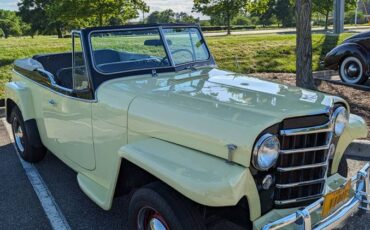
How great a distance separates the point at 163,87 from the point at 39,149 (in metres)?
2.27

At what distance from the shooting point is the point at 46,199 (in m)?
3.84

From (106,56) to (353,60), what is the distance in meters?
6.42

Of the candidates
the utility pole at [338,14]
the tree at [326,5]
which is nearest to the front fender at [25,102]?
the utility pole at [338,14]

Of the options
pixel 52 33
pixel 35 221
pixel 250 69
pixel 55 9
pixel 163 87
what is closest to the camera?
pixel 163 87

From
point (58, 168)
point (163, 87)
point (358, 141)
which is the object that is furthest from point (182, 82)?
point (358, 141)

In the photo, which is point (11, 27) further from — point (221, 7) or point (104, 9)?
point (104, 9)

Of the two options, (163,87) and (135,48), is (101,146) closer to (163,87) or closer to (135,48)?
(163,87)

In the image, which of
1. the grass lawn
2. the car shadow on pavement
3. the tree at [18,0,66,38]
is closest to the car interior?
the car shadow on pavement

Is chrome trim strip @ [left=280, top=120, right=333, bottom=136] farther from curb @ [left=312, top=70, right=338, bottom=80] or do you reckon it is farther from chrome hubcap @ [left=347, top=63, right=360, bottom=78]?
curb @ [left=312, top=70, right=338, bottom=80]

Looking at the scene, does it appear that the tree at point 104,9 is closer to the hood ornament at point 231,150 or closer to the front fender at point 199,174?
the front fender at point 199,174

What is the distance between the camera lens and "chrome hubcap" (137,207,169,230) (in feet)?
8.29

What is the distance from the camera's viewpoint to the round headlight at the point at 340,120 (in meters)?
2.76


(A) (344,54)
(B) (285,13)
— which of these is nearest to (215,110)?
(A) (344,54)

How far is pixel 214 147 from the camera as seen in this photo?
2.36 meters
